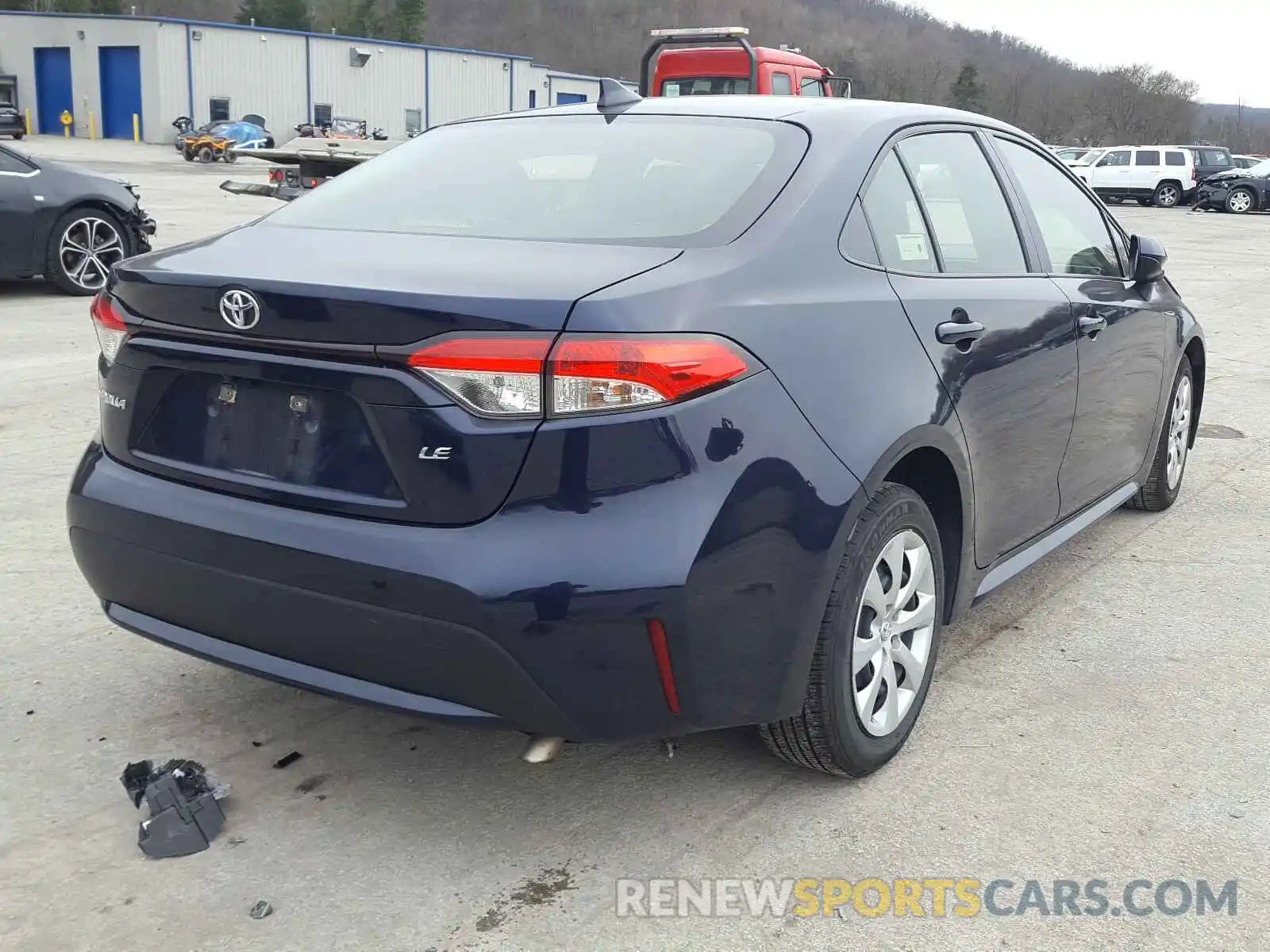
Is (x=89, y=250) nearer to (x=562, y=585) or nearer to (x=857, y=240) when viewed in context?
(x=857, y=240)

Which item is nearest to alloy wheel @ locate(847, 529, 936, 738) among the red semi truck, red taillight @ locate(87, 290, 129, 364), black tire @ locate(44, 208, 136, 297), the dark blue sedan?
the dark blue sedan

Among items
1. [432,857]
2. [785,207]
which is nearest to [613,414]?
[785,207]

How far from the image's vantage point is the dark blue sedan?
2373mm

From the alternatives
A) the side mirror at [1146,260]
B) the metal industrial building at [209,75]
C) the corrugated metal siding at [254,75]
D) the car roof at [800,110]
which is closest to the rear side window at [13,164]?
the car roof at [800,110]

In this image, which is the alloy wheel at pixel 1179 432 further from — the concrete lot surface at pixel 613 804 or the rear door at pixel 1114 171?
the rear door at pixel 1114 171

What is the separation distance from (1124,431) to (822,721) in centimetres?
225

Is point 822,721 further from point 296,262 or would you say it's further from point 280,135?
point 280,135

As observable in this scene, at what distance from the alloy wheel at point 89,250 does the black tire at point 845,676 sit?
880 centimetres

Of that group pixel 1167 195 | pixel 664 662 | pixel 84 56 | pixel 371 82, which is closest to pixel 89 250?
pixel 664 662

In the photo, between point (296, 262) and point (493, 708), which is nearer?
point (493, 708)

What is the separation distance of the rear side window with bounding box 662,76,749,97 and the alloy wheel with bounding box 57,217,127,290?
26.4ft

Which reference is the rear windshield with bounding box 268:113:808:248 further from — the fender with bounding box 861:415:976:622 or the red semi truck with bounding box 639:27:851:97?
the red semi truck with bounding box 639:27:851:97

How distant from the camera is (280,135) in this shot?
59.1 metres

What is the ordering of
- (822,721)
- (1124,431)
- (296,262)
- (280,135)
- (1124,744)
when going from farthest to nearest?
(280,135)
(1124,431)
(1124,744)
(822,721)
(296,262)
